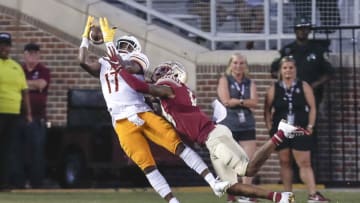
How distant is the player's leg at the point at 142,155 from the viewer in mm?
13102

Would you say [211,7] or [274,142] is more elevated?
[211,7]

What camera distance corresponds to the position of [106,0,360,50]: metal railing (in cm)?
1867

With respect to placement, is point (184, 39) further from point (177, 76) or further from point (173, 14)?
point (177, 76)

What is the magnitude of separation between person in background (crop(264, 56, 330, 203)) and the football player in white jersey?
255cm

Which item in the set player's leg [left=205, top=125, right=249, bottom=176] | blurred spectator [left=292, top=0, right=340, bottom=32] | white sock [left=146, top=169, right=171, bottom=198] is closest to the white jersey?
white sock [left=146, top=169, right=171, bottom=198]

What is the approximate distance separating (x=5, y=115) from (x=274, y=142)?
5.55 metres

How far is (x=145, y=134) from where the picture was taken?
43.7ft

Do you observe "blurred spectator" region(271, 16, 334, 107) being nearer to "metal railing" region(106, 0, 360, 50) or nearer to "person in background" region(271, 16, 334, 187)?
"person in background" region(271, 16, 334, 187)

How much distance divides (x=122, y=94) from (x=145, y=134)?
18.8 inches

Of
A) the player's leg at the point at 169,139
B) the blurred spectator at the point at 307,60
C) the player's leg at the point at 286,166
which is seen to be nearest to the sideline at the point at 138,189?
the blurred spectator at the point at 307,60

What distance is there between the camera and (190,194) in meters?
16.7

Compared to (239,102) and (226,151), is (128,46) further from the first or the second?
(239,102)

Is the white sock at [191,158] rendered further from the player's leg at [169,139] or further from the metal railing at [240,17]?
the metal railing at [240,17]

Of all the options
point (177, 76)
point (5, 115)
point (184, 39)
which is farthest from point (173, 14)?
point (177, 76)
